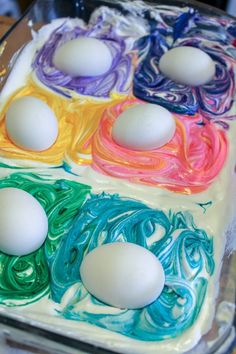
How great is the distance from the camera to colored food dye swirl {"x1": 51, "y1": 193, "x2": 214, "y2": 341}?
764mm

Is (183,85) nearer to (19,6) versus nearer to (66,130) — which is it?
(66,130)

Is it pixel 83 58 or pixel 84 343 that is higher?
pixel 83 58

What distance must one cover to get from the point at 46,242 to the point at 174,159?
296 mm

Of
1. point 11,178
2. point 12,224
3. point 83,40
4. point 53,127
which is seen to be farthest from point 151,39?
point 12,224

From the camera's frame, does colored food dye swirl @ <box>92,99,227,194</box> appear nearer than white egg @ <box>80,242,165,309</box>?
No

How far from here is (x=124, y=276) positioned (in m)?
0.73

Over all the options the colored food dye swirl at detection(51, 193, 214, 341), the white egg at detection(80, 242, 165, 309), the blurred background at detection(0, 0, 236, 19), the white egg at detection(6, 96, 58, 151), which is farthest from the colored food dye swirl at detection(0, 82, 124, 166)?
the blurred background at detection(0, 0, 236, 19)

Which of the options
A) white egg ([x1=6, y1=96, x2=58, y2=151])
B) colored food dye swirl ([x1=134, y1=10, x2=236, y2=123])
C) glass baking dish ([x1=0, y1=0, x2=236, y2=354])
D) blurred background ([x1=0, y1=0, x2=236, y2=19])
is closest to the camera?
glass baking dish ([x1=0, y1=0, x2=236, y2=354])

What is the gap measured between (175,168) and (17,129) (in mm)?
306

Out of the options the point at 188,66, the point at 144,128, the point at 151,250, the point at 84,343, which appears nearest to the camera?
the point at 84,343

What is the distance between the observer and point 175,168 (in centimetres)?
97

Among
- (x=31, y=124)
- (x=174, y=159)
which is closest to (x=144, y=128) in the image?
(x=174, y=159)

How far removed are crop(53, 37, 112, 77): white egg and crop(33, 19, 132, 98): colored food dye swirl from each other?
15 mm

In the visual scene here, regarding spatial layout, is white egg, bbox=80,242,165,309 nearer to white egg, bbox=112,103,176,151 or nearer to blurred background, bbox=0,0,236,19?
white egg, bbox=112,103,176,151
